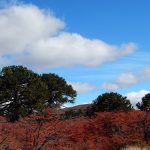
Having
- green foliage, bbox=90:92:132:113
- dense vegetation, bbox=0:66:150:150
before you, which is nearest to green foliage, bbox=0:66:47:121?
dense vegetation, bbox=0:66:150:150

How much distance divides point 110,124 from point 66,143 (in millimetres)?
7985

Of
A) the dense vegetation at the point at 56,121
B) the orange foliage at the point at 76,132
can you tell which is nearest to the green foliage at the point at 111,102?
the dense vegetation at the point at 56,121

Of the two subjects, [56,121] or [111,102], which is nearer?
[56,121]

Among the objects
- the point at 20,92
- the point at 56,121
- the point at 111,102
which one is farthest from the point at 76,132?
the point at 111,102

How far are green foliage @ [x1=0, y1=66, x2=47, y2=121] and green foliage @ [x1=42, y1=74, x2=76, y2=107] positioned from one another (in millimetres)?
11910

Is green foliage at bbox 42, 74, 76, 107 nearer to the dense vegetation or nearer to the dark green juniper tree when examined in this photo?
the dense vegetation

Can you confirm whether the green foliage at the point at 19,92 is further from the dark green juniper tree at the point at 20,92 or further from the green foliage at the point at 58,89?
the green foliage at the point at 58,89

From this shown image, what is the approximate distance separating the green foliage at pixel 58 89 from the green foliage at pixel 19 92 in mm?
11910

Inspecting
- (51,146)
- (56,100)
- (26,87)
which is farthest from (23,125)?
(56,100)

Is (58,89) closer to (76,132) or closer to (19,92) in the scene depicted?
(19,92)

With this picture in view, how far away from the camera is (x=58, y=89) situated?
228 ft

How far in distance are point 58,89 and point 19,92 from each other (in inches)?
570

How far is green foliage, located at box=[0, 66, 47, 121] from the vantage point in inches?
2148

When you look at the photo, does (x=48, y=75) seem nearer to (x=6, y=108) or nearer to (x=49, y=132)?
(x=6, y=108)
